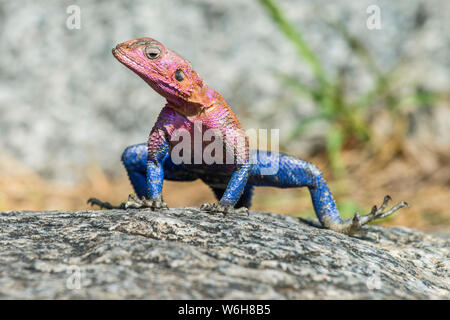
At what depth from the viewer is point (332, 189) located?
6246 mm

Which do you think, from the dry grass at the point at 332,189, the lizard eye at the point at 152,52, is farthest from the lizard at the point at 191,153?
the dry grass at the point at 332,189

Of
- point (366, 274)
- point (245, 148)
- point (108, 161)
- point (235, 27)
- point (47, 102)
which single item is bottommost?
point (366, 274)

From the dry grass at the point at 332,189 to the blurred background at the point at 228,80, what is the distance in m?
0.03

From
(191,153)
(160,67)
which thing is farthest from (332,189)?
(160,67)

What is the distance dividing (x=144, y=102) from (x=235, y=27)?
4.93 ft

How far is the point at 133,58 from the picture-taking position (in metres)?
3.20

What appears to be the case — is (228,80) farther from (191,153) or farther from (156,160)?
(156,160)

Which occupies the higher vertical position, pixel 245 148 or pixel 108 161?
pixel 108 161

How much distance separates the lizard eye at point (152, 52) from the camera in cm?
320

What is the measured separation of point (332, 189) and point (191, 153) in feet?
10.1

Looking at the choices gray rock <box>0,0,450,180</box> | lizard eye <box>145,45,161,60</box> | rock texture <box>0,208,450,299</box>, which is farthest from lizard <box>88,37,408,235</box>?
gray rock <box>0,0,450,180</box>

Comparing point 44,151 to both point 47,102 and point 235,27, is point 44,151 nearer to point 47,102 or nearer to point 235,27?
point 47,102
